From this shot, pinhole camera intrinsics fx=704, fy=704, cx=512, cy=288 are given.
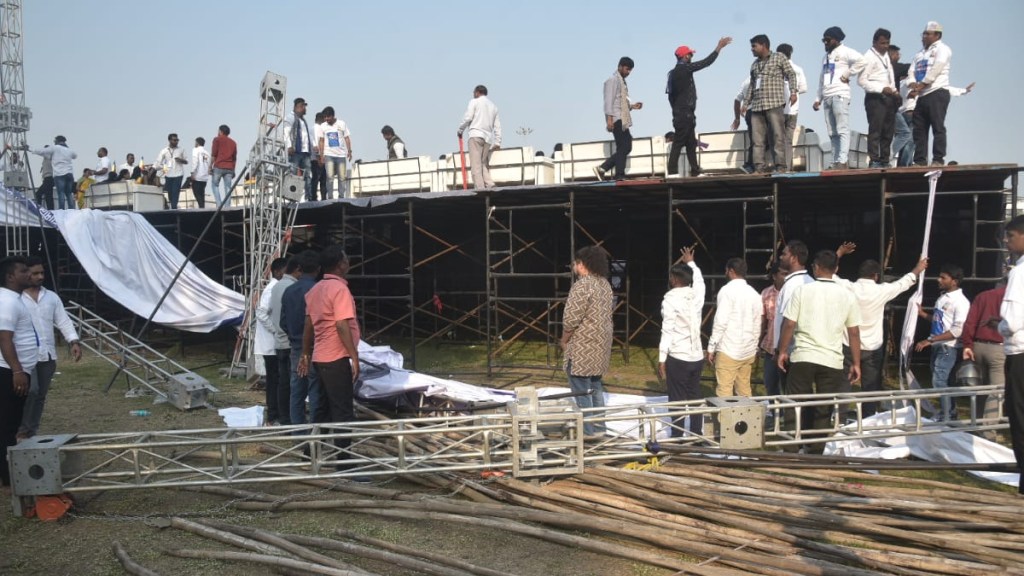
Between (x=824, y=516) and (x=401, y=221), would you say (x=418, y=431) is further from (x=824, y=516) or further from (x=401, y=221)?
(x=401, y=221)

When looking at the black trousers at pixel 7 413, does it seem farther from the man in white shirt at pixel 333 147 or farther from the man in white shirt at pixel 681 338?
the man in white shirt at pixel 333 147

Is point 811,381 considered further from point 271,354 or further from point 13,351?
point 13,351

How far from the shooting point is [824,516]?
382cm

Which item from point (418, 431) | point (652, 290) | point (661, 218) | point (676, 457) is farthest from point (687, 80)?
point (418, 431)

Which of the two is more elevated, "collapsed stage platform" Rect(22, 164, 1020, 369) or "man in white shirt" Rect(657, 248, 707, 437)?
"collapsed stage platform" Rect(22, 164, 1020, 369)

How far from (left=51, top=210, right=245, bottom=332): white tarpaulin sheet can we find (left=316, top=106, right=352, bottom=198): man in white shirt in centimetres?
283

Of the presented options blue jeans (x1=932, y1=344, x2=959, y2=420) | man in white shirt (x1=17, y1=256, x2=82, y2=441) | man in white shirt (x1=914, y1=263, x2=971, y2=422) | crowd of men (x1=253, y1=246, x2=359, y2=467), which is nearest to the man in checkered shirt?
man in white shirt (x1=914, y1=263, x2=971, y2=422)

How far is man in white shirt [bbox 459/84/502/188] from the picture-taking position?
10.8m

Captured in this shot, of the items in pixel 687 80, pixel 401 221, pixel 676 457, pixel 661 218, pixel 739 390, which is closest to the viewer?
pixel 676 457

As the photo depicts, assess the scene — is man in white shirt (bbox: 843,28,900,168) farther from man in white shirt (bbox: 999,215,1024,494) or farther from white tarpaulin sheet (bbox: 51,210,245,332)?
white tarpaulin sheet (bbox: 51,210,245,332)

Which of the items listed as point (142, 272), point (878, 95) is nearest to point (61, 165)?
point (142, 272)

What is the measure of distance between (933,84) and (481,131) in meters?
6.01

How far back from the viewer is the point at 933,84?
8.47 metres

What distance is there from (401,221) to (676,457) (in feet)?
32.2
